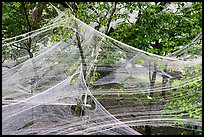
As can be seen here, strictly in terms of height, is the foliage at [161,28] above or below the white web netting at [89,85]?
above

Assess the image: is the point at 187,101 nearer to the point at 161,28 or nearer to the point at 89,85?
the point at 89,85

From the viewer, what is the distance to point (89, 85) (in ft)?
6.82

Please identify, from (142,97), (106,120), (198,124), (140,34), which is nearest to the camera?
(198,124)

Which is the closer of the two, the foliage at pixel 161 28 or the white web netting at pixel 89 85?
the white web netting at pixel 89 85

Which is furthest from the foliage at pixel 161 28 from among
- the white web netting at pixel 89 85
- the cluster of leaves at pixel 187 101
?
the cluster of leaves at pixel 187 101

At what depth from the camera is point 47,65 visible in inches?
84.4

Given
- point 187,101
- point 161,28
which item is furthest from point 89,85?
point 161,28

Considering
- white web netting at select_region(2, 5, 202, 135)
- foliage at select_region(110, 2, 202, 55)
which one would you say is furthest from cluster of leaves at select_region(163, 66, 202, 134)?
foliage at select_region(110, 2, 202, 55)

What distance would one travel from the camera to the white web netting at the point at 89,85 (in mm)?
1700

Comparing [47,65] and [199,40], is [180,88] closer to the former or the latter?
[199,40]

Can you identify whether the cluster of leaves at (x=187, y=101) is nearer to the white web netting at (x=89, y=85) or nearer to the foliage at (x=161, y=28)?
the white web netting at (x=89, y=85)

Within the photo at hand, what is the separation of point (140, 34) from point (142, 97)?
0.68 m

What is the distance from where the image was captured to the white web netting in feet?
5.58

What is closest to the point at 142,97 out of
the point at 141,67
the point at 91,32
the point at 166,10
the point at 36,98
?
the point at 141,67
